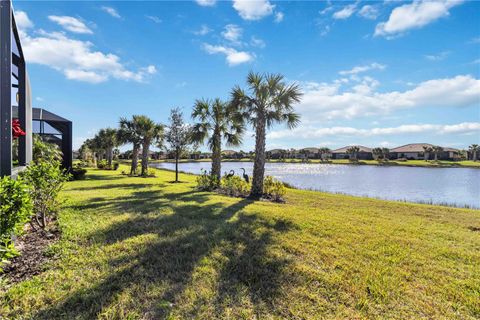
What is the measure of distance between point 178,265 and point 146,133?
67.1 ft

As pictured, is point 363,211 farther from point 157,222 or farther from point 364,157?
point 364,157

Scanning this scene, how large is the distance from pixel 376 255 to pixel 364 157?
3328 inches

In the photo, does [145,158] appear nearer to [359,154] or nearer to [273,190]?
[273,190]

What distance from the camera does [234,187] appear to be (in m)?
11.8

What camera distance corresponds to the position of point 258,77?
10875 mm

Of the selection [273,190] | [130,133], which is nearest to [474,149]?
[273,190]

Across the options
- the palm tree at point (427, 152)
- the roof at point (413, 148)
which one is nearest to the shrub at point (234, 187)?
the palm tree at point (427, 152)

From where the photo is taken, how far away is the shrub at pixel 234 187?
11250 mm

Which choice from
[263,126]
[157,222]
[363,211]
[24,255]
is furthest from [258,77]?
[24,255]

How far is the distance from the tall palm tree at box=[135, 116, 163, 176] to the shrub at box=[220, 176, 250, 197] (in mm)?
11730

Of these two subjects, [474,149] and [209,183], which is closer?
[209,183]

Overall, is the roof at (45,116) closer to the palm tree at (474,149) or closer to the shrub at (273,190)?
the shrub at (273,190)

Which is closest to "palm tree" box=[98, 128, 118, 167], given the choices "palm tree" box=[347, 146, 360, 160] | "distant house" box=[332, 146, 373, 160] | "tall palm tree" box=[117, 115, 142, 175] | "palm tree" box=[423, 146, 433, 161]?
"tall palm tree" box=[117, 115, 142, 175]

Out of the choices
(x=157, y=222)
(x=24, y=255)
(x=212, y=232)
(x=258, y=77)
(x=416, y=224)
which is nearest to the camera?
(x=24, y=255)
